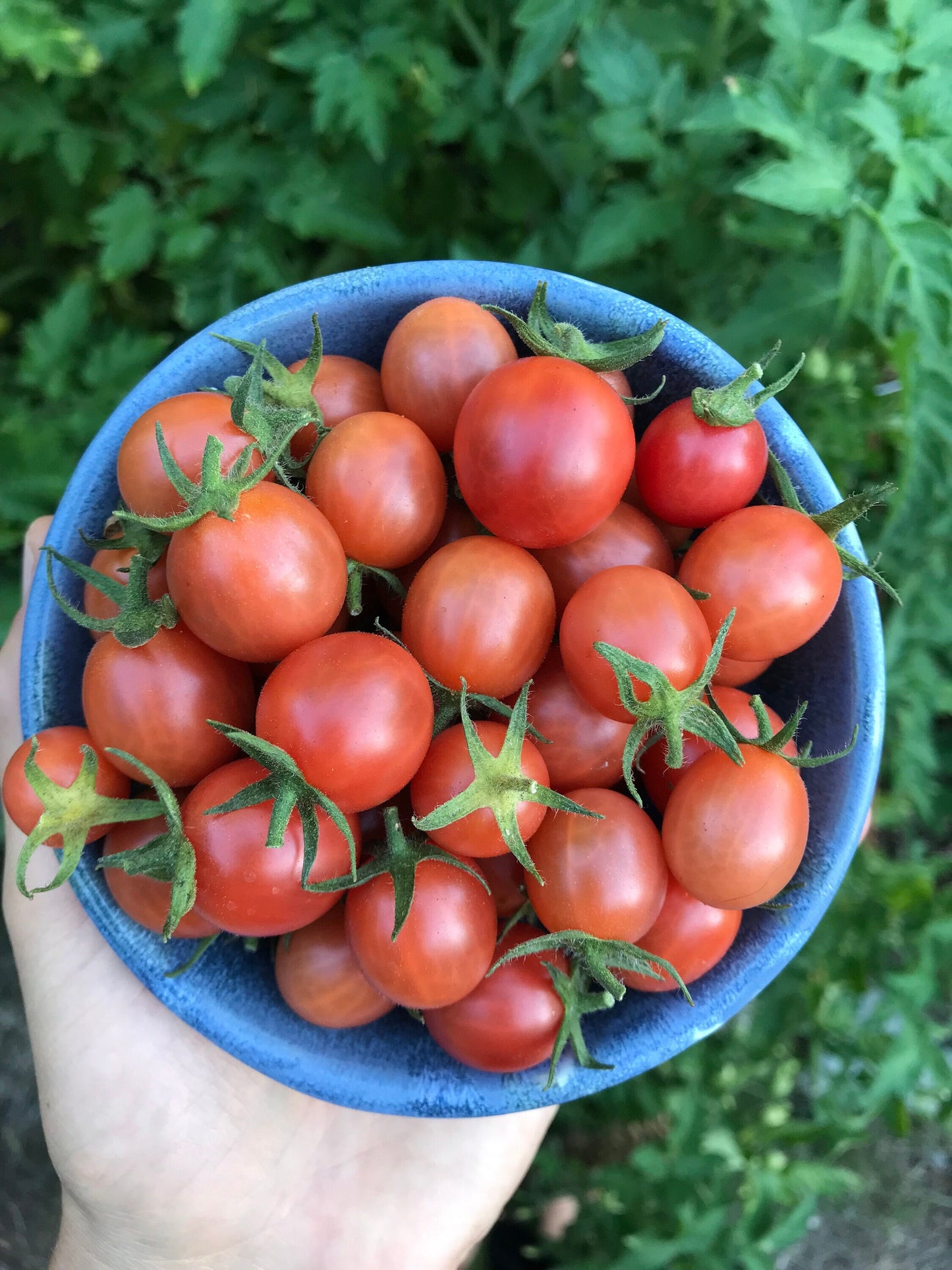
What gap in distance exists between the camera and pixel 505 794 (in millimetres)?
803

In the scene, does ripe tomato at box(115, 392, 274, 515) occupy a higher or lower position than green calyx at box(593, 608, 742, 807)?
higher

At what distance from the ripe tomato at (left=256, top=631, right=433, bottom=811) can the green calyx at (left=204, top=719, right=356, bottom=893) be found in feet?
0.06

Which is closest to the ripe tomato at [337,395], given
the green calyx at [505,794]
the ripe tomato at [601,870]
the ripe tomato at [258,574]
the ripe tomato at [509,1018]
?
the ripe tomato at [258,574]

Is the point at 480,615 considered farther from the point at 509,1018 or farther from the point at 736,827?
the point at 509,1018

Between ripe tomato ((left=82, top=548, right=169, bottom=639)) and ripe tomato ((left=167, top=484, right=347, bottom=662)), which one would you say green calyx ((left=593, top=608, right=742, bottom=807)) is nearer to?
ripe tomato ((left=167, top=484, right=347, bottom=662))

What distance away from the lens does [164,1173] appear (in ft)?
3.90

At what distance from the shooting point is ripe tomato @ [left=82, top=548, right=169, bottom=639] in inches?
36.5

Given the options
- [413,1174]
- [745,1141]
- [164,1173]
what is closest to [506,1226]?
[745,1141]

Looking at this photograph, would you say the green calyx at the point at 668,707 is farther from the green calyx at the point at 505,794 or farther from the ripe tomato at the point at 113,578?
the ripe tomato at the point at 113,578

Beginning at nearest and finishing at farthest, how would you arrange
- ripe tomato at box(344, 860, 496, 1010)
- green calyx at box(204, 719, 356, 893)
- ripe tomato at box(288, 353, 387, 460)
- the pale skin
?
green calyx at box(204, 719, 356, 893), ripe tomato at box(344, 860, 496, 1010), ripe tomato at box(288, 353, 387, 460), the pale skin

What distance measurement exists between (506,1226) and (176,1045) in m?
1.33

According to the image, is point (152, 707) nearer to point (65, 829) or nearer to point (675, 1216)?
point (65, 829)

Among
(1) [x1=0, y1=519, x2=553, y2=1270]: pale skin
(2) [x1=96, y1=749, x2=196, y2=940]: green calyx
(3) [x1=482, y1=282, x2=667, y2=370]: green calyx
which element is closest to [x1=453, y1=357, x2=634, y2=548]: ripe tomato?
(3) [x1=482, y1=282, x2=667, y2=370]: green calyx

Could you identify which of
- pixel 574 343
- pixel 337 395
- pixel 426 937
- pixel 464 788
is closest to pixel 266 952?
pixel 426 937
